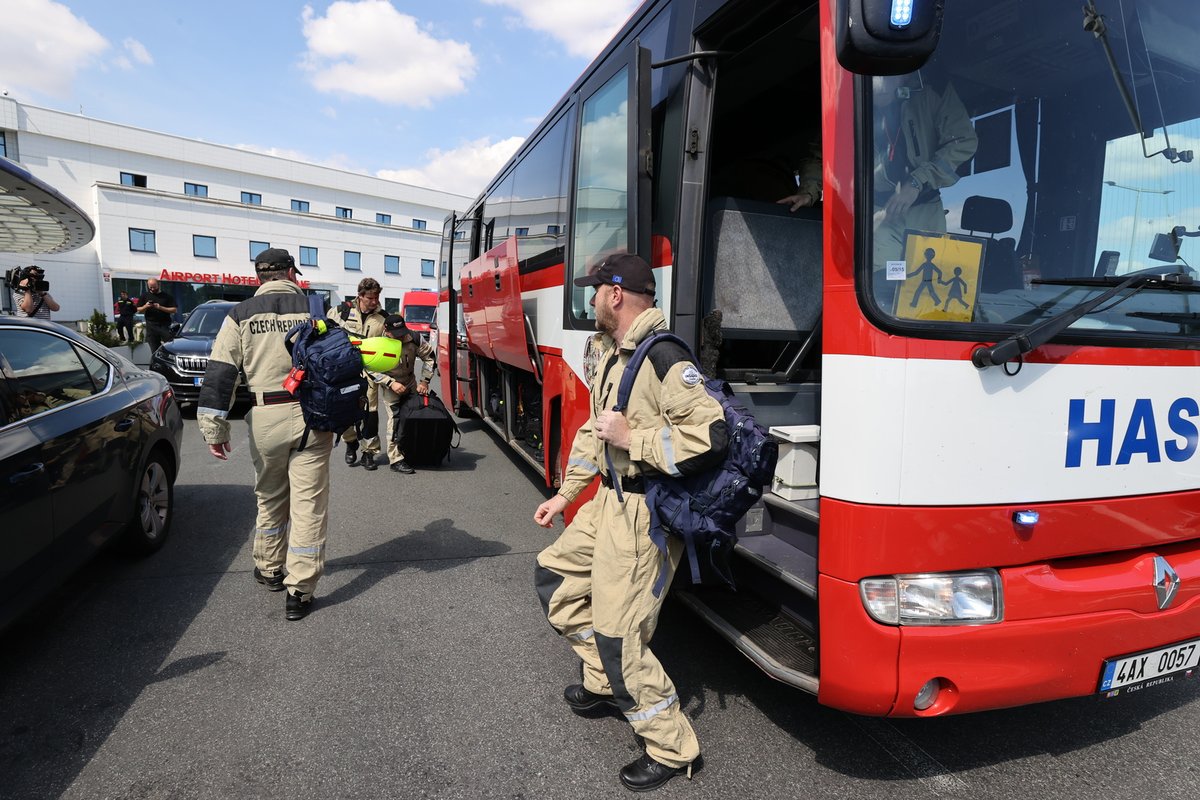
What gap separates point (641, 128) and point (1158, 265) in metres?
1.95

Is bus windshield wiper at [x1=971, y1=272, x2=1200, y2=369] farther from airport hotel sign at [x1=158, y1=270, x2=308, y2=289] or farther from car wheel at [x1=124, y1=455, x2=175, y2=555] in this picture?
airport hotel sign at [x1=158, y1=270, x2=308, y2=289]

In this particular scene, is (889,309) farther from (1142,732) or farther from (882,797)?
(1142,732)

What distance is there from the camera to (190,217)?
35.1 m

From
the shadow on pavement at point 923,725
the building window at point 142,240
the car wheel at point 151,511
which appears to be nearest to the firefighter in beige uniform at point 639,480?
the shadow on pavement at point 923,725

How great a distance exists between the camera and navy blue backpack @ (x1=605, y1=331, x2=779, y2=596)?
2176 millimetres

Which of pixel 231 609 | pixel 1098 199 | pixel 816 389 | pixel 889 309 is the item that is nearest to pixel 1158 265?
pixel 1098 199

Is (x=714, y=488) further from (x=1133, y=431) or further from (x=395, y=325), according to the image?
(x=395, y=325)

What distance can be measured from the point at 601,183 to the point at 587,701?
2.82 metres

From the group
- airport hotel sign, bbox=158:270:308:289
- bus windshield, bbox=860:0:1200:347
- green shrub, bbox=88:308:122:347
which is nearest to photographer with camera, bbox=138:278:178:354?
green shrub, bbox=88:308:122:347

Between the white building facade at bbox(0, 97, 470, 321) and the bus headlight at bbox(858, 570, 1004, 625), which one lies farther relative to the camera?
the white building facade at bbox(0, 97, 470, 321)

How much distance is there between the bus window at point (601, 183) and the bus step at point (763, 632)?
1726 mm

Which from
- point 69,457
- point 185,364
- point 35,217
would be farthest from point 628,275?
point 185,364

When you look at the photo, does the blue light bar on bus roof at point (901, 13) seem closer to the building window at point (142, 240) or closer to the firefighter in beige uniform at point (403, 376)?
the firefighter in beige uniform at point (403, 376)

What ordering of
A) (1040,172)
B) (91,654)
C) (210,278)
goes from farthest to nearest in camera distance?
(210,278) < (91,654) < (1040,172)
